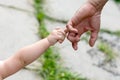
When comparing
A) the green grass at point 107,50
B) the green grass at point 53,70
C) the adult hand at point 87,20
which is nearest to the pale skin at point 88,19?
the adult hand at point 87,20

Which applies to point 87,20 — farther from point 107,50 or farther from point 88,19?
point 107,50

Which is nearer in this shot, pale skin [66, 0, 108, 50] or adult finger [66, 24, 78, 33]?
adult finger [66, 24, 78, 33]

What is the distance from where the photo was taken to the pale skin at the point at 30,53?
2.39m

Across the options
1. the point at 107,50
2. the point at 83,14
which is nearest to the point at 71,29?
the point at 83,14

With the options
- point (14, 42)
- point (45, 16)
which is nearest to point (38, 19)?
point (45, 16)

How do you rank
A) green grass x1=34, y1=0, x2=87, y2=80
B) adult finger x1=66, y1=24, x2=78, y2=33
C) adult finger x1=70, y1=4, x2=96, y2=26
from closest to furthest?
adult finger x1=66, y1=24, x2=78, y2=33 → adult finger x1=70, y1=4, x2=96, y2=26 → green grass x1=34, y1=0, x2=87, y2=80

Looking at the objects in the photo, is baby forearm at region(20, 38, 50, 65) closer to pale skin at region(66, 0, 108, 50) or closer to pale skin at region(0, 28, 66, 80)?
pale skin at region(0, 28, 66, 80)

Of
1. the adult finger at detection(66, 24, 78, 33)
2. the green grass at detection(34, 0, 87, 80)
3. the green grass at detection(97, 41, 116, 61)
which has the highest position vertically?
the adult finger at detection(66, 24, 78, 33)

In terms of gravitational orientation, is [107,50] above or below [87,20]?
below

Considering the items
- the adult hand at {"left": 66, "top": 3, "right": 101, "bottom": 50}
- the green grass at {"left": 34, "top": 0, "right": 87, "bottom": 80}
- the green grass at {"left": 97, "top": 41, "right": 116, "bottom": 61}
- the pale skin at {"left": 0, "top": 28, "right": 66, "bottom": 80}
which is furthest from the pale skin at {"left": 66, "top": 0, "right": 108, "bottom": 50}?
the green grass at {"left": 97, "top": 41, "right": 116, "bottom": 61}

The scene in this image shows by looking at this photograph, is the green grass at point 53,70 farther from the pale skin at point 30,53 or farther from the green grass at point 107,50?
the pale skin at point 30,53

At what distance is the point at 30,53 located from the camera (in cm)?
246

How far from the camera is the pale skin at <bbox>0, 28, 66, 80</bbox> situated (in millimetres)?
2387

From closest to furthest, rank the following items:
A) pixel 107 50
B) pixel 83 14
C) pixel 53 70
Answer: pixel 83 14 → pixel 53 70 → pixel 107 50
